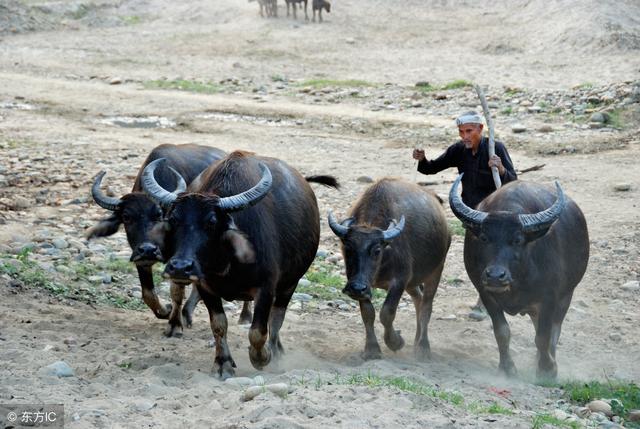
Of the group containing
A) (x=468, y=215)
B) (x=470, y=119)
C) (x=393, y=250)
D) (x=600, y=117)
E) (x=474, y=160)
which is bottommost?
(x=600, y=117)

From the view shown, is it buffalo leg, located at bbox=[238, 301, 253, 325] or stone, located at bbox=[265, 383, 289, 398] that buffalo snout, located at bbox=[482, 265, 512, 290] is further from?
buffalo leg, located at bbox=[238, 301, 253, 325]

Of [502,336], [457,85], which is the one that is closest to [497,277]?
[502,336]

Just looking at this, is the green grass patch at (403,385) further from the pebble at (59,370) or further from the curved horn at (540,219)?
the pebble at (59,370)

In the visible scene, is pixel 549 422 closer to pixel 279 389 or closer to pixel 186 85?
pixel 279 389

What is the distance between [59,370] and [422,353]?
3.44 metres

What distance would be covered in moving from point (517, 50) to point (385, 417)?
2484cm

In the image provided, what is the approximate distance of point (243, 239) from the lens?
7.36 metres

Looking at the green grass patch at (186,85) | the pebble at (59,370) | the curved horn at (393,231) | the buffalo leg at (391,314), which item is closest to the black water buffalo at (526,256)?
the curved horn at (393,231)

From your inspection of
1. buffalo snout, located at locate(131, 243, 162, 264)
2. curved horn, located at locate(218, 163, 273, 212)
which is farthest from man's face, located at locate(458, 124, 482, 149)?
buffalo snout, located at locate(131, 243, 162, 264)

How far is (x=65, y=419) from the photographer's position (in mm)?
6027

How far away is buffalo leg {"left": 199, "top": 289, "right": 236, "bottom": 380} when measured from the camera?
767 centimetres

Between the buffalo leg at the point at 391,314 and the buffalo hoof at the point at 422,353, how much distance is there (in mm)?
216

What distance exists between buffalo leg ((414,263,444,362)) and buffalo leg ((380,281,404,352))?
25 cm

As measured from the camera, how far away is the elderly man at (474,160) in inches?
383
